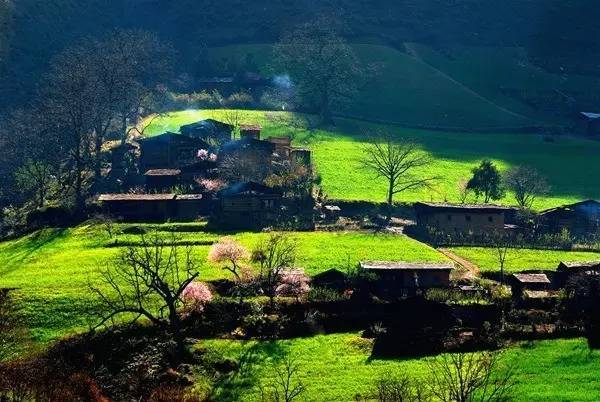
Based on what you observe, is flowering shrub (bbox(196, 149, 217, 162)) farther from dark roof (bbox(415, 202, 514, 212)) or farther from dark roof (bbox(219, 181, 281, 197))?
dark roof (bbox(415, 202, 514, 212))

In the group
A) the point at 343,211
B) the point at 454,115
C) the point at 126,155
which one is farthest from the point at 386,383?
the point at 454,115

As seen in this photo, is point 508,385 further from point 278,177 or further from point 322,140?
point 322,140

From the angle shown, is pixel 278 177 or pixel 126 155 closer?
pixel 278 177

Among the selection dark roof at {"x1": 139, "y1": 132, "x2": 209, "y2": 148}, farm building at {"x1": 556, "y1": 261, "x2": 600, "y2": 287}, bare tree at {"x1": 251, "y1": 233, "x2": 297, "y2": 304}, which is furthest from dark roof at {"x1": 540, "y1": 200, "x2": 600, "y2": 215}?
dark roof at {"x1": 139, "y1": 132, "x2": 209, "y2": 148}

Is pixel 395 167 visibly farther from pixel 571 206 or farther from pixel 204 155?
pixel 204 155

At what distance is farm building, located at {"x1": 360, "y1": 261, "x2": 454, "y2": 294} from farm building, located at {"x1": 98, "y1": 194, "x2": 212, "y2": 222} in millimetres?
28537

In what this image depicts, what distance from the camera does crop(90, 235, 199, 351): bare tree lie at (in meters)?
52.6

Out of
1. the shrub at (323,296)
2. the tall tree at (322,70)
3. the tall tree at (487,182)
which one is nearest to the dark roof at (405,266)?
the shrub at (323,296)

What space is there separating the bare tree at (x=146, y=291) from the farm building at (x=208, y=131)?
42.6 metres

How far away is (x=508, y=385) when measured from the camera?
153ft

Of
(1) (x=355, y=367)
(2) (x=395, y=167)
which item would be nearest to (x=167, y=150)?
(2) (x=395, y=167)

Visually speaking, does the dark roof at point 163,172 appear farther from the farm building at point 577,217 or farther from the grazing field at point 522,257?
the farm building at point 577,217

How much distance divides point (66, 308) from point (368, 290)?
2364 centimetres

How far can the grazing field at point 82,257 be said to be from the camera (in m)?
57.7
